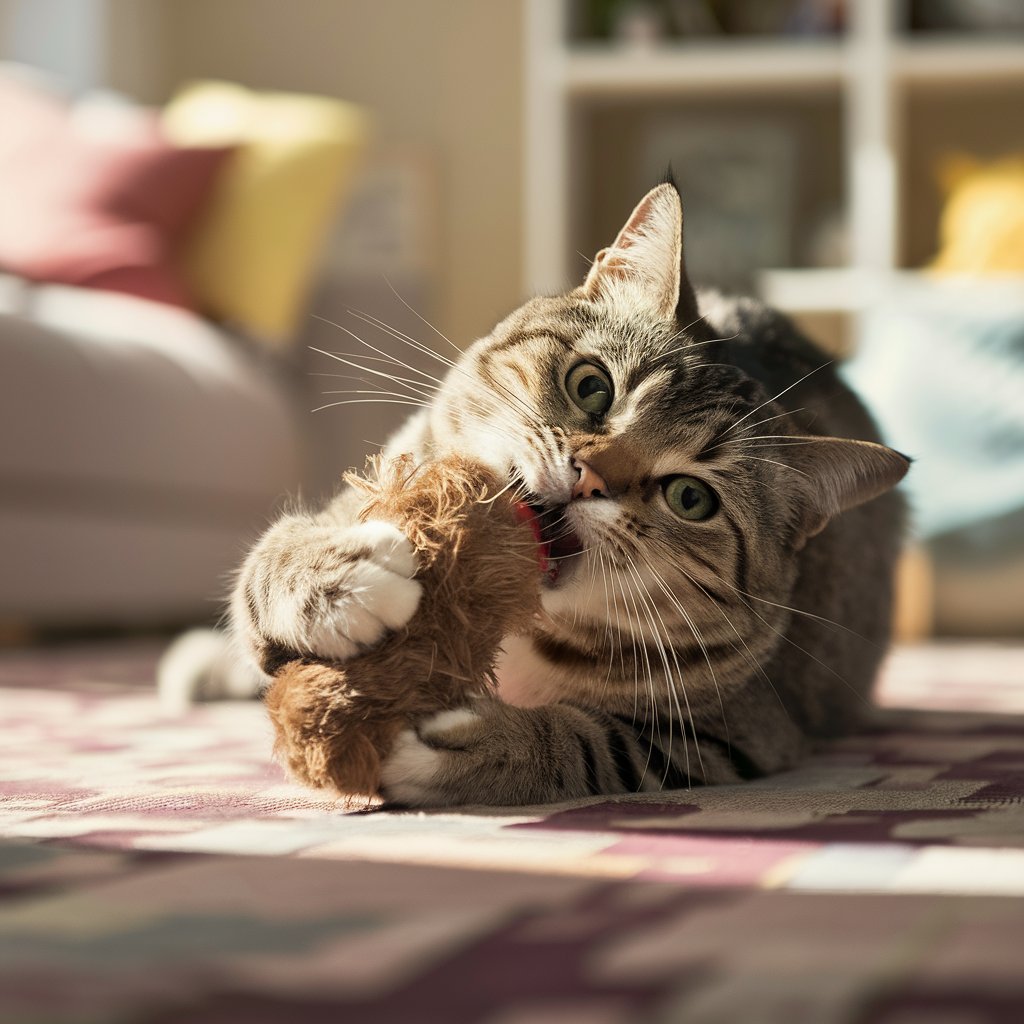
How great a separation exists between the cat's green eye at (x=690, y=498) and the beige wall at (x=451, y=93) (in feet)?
10.7

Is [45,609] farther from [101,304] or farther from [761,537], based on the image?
[761,537]

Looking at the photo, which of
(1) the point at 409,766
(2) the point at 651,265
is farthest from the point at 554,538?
(2) the point at 651,265

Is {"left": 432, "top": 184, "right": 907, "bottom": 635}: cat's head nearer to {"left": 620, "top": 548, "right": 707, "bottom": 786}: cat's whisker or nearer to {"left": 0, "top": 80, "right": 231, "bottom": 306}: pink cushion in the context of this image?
{"left": 620, "top": 548, "right": 707, "bottom": 786}: cat's whisker

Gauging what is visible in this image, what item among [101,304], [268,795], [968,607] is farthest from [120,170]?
[268,795]

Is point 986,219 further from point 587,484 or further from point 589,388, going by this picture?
point 587,484

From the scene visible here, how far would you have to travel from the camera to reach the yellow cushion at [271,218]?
3.28 metres

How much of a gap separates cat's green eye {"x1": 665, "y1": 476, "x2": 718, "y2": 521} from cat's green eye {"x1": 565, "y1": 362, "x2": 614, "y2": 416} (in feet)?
0.32

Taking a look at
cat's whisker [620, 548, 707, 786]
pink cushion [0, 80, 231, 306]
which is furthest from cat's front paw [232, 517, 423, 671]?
pink cushion [0, 80, 231, 306]

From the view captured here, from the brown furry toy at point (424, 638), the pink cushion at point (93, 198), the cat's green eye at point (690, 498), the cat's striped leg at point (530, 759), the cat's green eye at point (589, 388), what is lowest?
the cat's striped leg at point (530, 759)

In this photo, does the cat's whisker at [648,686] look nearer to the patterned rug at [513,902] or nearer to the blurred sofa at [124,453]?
the patterned rug at [513,902]

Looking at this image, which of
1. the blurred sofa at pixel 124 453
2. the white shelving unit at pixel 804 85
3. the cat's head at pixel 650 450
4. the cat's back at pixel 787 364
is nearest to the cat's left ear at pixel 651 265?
the cat's head at pixel 650 450

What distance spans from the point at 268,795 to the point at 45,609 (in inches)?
67.4

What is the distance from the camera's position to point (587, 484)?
116cm

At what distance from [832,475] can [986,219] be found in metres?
2.54
